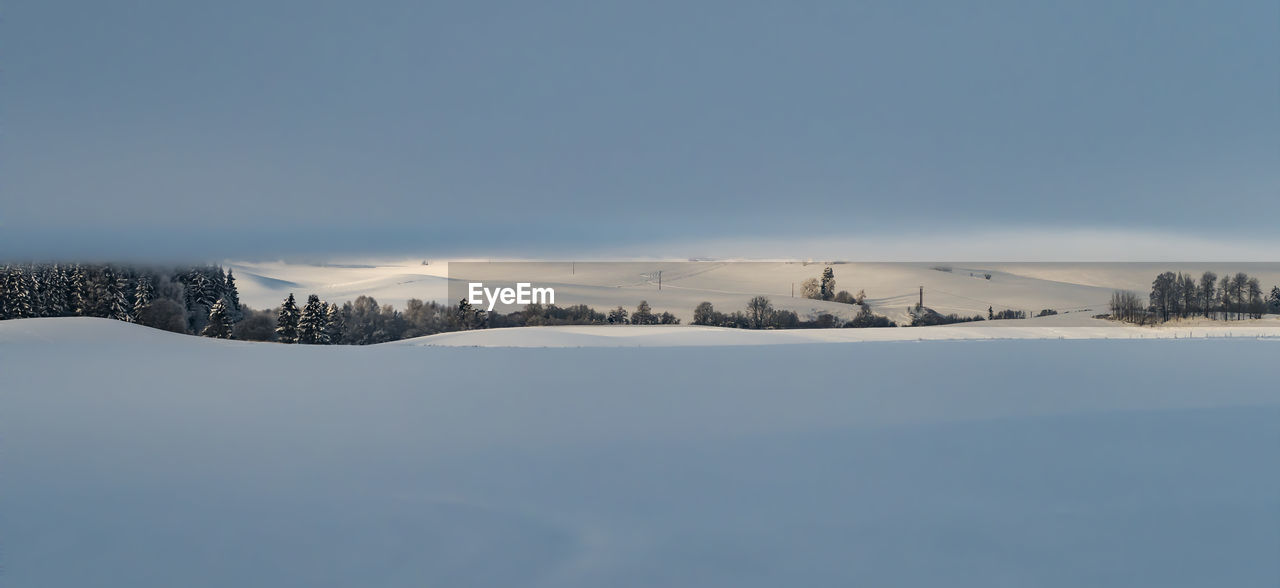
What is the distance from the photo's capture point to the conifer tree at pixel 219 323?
36.0ft

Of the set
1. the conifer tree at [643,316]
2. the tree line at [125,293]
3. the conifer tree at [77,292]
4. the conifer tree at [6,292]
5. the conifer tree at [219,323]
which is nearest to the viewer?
the conifer tree at [6,292]

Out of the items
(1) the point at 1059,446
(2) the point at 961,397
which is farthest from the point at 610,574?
(2) the point at 961,397

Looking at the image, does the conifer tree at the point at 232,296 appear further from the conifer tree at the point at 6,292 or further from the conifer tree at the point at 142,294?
the conifer tree at the point at 6,292

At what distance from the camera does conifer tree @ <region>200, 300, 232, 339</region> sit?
11.0 metres

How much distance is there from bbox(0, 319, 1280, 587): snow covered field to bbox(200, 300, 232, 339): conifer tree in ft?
5.94

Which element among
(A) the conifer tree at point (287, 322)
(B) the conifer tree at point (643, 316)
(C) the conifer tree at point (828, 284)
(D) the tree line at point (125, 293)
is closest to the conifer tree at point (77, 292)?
(D) the tree line at point (125, 293)

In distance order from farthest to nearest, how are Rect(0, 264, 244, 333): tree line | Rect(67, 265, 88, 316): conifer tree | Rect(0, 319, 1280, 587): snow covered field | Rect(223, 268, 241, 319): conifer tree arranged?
Rect(223, 268, 241, 319): conifer tree
Rect(67, 265, 88, 316): conifer tree
Rect(0, 264, 244, 333): tree line
Rect(0, 319, 1280, 587): snow covered field

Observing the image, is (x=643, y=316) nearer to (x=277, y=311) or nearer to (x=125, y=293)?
(x=277, y=311)

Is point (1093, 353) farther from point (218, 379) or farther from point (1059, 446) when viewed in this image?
point (218, 379)

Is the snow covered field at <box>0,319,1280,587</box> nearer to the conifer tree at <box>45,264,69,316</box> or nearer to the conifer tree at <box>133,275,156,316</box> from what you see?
the conifer tree at <box>45,264,69,316</box>

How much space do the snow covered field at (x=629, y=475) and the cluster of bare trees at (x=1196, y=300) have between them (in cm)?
395

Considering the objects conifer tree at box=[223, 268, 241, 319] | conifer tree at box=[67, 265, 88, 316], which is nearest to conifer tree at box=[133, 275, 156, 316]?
conifer tree at box=[67, 265, 88, 316]

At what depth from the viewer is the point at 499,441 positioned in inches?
232

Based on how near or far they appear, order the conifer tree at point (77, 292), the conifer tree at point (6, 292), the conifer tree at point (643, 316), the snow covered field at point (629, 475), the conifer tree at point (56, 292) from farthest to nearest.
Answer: the conifer tree at point (643, 316) → the conifer tree at point (77, 292) → the conifer tree at point (56, 292) → the conifer tree at point (6, 292) → the snow covered field at point (629, 475)
